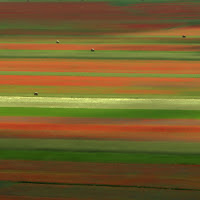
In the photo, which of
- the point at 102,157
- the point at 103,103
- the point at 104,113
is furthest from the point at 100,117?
the point at 102,157

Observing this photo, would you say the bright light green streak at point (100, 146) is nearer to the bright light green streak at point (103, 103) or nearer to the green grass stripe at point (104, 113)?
the green grass stripe at point (104, 113)

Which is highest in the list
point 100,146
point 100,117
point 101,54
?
point 101,54

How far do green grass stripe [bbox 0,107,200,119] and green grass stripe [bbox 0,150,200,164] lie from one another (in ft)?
10.4

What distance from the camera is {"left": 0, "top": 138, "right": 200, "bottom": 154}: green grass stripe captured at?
12.6 meters

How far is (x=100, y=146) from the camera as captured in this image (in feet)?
42.3

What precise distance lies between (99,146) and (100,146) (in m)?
0.02

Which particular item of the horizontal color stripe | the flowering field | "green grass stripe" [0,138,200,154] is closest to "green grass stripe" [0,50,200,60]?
the flowering field

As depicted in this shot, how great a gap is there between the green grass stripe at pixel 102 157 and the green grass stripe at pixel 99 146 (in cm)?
25

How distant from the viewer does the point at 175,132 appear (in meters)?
14.0

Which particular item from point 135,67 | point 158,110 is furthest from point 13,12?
point 158,110

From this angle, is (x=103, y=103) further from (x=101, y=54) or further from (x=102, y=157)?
(x=101, y=54)

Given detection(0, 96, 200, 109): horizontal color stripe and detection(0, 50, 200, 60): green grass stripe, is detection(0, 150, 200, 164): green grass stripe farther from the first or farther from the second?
detection(0, 50, 200, 60): green grass stripe

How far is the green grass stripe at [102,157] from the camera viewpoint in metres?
11.9

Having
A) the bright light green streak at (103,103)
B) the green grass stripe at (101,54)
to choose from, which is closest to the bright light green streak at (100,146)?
the bright light green streak at (103,103)
